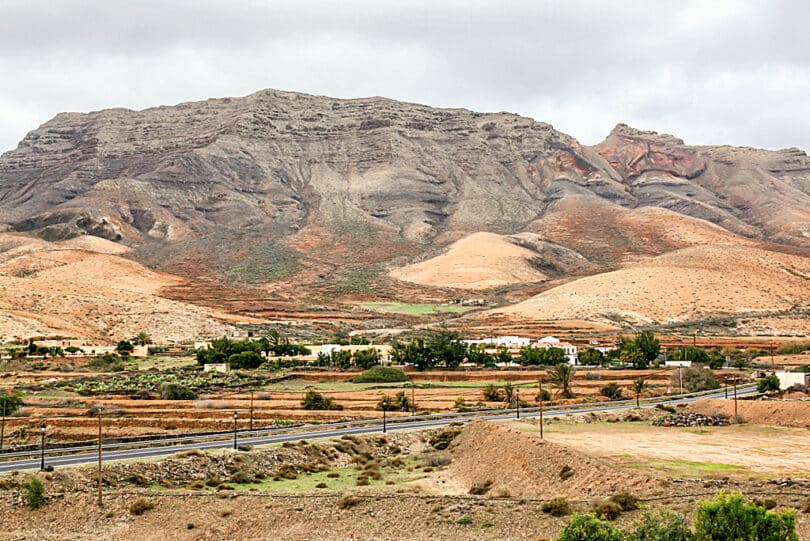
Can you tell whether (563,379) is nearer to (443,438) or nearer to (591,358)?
(443,438)

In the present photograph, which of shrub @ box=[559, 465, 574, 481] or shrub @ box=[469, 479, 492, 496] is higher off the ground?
shrub @ box=[559, 465, 574, 481]

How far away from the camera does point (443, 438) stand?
45.5 metres

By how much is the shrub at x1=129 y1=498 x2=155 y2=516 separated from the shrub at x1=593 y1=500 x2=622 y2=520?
52.2 ft

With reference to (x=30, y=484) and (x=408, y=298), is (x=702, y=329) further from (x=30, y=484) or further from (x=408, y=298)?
(x=30, y=484)

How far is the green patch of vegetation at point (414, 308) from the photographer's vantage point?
15600 cm

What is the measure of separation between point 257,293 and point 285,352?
7446 centimetres

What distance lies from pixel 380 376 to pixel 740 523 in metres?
62.7

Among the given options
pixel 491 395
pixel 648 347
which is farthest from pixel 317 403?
pixel 648 347

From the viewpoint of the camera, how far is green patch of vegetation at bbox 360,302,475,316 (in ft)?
512

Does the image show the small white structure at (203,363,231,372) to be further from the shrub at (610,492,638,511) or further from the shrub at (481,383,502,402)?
the shrub at (610,492,638,511)

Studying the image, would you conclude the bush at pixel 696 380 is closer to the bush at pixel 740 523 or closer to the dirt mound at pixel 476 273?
the bush at pixel 740 523

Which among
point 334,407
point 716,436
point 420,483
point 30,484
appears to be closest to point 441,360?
point 334,407

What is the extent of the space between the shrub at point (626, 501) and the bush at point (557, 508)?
143 cm

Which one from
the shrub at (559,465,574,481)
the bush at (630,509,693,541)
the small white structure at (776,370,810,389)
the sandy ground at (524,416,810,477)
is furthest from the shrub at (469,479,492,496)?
the small white structure at (776,370,810,389)
